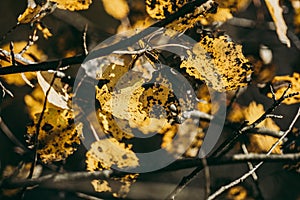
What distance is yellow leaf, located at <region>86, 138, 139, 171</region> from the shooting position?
670mm

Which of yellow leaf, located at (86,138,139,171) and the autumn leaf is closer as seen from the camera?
yellow leaf, located at (86,138,139,171)

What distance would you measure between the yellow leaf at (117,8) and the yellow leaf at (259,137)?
27cm

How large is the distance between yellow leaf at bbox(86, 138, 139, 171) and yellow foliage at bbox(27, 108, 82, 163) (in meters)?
0.03

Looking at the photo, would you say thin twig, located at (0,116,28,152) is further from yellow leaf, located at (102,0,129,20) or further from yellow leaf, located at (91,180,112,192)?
yellow leaf, located at (102,0,129,20)

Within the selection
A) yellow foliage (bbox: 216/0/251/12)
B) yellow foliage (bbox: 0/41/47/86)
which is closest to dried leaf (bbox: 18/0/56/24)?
yellow foliage (bbox: 0/41/47/86)

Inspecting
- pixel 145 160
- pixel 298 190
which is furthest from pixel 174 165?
pixel 298 190

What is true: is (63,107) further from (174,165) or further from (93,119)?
(174,165)

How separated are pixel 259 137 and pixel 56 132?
0.33 metres

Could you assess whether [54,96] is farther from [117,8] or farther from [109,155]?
[117,8]

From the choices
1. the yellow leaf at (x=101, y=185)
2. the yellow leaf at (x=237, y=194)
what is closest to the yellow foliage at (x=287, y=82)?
the yellow leaf at (x=237, y=194)

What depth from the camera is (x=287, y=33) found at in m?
0.75

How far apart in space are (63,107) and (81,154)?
15 centimetres

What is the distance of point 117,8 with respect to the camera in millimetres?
806

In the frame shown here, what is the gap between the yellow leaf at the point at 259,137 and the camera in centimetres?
75
